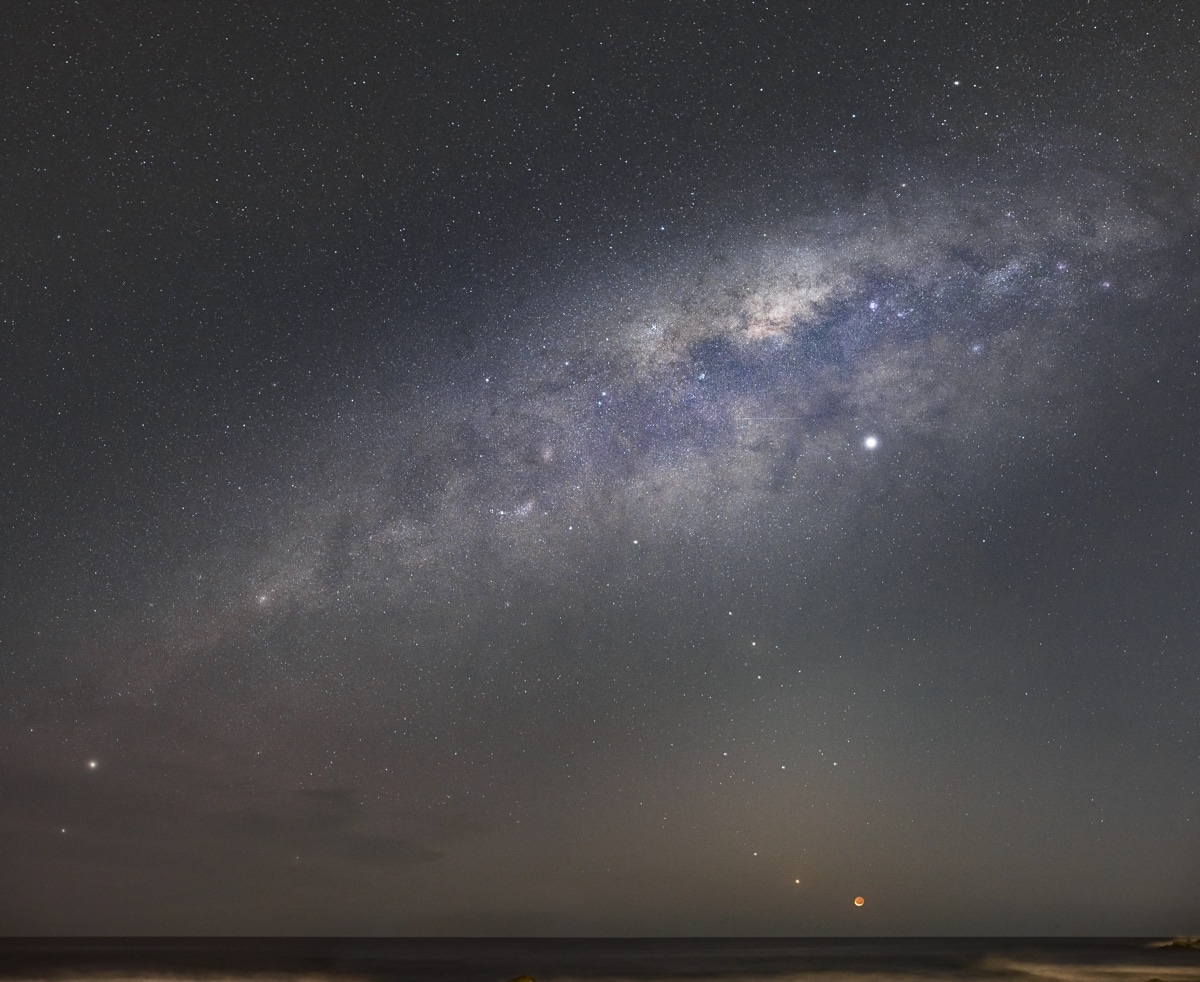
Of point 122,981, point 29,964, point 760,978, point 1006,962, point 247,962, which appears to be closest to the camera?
point 122,981

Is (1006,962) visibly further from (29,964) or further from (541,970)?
(29,964)

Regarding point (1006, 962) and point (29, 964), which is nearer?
point (29, 964)

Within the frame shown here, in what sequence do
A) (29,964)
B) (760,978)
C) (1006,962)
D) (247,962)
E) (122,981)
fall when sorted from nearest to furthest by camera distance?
(122,981), (760,978), (29,964), (1006,962), (247,962)

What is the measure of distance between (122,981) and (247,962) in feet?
130

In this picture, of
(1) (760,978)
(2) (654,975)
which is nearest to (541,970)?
(2) (654,975)

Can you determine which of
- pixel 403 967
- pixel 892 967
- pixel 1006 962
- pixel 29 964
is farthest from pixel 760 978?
pixel 29 964

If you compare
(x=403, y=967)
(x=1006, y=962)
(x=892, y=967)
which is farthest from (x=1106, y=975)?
(x=403, y=967)

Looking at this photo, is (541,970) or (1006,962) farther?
(1006,962)

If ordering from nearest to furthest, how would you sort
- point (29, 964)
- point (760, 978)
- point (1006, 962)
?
1. point (760, 978)
2. point (29, 964)
3. point (1006, 962)

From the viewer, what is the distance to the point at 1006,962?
98.4 metres

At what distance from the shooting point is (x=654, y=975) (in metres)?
83.4

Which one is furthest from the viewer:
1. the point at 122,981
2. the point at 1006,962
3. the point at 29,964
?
the point at 1006,962

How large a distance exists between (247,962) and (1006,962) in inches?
2878

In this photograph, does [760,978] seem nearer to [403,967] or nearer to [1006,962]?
[1006,962]
